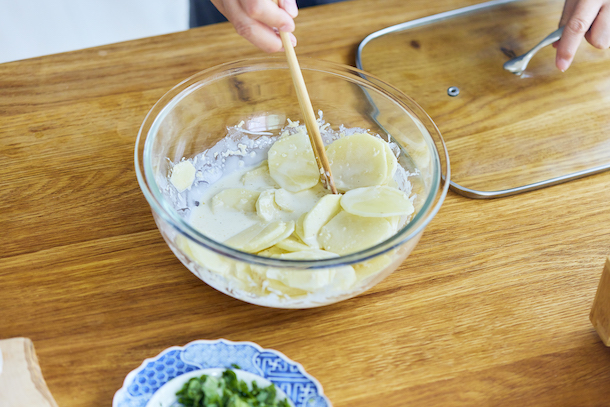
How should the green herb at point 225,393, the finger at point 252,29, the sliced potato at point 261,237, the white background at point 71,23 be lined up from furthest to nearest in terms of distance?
the white background at point 71,23 → the finger at point 252,29 → the sliced potato at point 261,237 → the green herb at point 225,393

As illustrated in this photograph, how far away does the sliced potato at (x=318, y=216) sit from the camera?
29.0 inches

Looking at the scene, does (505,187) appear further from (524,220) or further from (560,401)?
(560,401)

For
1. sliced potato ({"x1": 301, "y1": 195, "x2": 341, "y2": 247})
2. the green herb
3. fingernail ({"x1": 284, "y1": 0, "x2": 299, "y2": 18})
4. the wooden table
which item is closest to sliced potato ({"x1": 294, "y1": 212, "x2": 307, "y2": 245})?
sliced potato ({"x1": 301, "y1": 195, "x2": 341, "y2": 247})

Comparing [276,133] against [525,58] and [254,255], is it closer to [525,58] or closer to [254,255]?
[254,255]

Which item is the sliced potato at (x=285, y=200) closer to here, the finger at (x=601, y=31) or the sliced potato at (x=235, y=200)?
the sliced potato at (x=235, y=200)

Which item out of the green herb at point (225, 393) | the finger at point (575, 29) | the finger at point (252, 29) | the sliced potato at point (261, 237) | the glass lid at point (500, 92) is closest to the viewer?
the green herb at point (225, 393)

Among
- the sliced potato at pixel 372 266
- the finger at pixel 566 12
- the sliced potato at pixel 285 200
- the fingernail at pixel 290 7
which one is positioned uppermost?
the fingernail at pixel 290 7

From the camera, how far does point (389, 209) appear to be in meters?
0.72

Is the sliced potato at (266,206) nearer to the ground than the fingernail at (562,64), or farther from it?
nearer to the ground

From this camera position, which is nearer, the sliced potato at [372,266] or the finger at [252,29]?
the sliced potato at [372,266]

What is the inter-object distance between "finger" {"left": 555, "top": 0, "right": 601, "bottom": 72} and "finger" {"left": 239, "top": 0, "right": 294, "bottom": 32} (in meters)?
0.60

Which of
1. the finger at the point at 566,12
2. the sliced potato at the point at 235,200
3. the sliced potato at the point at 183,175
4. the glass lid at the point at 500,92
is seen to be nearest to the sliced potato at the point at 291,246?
the sliced potato at the point at 235,200

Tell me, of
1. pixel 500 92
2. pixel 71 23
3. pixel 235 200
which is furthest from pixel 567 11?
pixel 71 23

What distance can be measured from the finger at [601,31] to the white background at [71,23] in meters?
1.99
